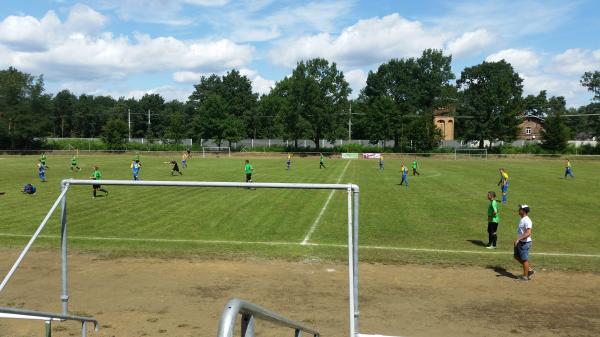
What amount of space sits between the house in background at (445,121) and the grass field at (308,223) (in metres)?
77.4

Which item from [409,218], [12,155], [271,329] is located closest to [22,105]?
[12,155]

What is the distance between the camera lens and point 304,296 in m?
10.2

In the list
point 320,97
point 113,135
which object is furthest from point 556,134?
point 113,135

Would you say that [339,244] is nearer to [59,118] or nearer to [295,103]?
[295,103]

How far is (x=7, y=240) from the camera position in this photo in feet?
49.9

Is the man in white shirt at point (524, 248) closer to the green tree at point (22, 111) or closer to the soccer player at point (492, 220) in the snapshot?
the soccer player at point (492, 220)

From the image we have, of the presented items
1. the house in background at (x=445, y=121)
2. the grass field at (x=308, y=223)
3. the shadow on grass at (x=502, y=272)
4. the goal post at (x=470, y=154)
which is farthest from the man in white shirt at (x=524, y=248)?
the house in background at (x=445, y=121)

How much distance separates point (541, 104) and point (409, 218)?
138m

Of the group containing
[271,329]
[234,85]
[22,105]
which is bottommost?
[271,329]

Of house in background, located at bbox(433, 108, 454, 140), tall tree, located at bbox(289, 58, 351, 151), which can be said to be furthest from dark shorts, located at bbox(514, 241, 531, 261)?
house in background, located at bbox(433, 108, 454, 140)

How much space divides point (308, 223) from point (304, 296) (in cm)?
829

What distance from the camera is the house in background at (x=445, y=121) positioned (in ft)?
345

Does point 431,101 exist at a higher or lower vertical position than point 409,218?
higher

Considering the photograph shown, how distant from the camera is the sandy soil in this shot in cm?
855
